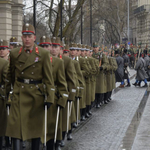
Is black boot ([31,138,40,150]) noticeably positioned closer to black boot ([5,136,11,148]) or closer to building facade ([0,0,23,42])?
black boot ([5,136,11,148])

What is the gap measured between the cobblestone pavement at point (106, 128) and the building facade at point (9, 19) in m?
10.6

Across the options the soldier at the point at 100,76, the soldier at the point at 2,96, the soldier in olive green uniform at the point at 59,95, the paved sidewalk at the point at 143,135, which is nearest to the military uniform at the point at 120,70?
the soldier at the point at 100,76

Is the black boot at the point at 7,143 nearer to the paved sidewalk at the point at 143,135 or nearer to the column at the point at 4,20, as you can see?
the paved sidewalk at the point at 143,135

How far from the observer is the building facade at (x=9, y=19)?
2614 centimetres

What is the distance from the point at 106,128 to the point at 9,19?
1638 centimetres

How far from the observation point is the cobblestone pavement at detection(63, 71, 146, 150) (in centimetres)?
928

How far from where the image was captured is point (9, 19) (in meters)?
26.6

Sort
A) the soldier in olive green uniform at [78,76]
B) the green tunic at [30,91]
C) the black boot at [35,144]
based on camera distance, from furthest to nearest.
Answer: the soldier in olive green uniform at [78,76] → the black boot at [35,144] → the green tunic at [30,91]

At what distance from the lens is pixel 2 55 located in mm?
9094

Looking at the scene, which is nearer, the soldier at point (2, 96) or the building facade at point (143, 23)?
the soldier at point (2, 96)

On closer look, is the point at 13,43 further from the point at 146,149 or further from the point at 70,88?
the point at 146,149

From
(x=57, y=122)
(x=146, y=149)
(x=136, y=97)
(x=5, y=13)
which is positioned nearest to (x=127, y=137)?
(x=146, y=149)

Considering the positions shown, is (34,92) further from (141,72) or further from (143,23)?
(143,23)

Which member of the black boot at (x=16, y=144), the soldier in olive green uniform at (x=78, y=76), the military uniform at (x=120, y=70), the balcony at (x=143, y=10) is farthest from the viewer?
the balcony at (x=143, y=10)
